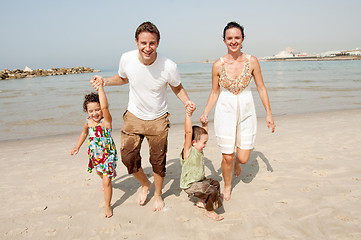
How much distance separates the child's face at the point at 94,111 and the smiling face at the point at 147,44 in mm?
846

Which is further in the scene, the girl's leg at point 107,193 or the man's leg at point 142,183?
the man's leg at point 142,183

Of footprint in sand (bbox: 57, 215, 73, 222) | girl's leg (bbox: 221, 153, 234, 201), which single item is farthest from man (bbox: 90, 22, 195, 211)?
footprint in sand (bbox: 57, 215, 73, 222)

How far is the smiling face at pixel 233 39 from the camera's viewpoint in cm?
332

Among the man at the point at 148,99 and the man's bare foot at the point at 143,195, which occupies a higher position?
the man at the point at 148,99

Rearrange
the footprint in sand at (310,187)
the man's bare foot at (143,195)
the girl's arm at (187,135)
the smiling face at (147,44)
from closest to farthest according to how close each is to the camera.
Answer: the smiling face at (147,44) < the girl's arm at (187,135) < the man's bare foot at (143,195) < the footprint in sand at (310,187)

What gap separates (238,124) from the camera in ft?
11.7

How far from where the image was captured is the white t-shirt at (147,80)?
3.29m

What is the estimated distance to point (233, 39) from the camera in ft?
11.0

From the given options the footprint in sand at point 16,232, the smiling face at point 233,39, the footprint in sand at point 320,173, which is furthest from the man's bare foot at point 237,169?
the footprint in sand at point 16,232

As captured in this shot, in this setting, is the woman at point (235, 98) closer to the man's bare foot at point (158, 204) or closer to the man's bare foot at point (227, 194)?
the man's bare foot at point (227, 194)

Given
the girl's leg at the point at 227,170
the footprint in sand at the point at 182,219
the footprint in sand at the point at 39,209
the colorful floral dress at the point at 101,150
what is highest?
the colorful floral dress at the point at 101,150

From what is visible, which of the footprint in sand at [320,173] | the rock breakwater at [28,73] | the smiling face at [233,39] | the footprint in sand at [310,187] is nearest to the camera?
the smiling face at [233,39]

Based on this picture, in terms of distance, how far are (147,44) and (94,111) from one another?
1.06 metres

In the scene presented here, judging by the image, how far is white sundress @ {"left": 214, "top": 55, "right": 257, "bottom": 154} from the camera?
3.48 m
